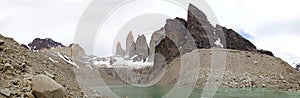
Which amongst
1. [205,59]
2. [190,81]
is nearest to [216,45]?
[205,59]

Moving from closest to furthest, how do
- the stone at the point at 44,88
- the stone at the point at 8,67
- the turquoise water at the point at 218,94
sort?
the stone at the point at 44,88
the stone at the point at 8,67
the turquoise water at the point at 218,94

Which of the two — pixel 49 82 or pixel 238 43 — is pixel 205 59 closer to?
pixel 238 43

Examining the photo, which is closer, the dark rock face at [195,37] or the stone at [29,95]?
the stone at [29,95]

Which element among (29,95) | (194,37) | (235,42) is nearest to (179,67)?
(194,37)

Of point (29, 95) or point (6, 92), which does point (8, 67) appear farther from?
point (29, 95)

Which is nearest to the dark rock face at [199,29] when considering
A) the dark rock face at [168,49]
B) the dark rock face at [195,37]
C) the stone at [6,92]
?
the dark rock face at [195,37]

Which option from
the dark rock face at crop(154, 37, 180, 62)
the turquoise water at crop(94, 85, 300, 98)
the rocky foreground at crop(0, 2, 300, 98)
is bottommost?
the turquoise water at crop(94, 85, 300, 98)

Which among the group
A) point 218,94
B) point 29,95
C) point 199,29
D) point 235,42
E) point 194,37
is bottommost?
point 29,95

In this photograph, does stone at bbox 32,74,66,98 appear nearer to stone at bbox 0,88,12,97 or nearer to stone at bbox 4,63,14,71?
stone at bbox 0,88,12,97

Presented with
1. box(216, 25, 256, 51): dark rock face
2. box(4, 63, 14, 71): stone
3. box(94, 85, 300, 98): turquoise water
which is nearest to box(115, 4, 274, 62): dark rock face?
box(216, 25, 256, 51): dark rock face

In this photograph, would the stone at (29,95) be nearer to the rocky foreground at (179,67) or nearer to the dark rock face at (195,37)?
the rocky foreground at (179,67)

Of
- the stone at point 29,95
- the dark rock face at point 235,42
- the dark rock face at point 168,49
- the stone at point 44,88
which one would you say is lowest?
the stone at point 29,95
